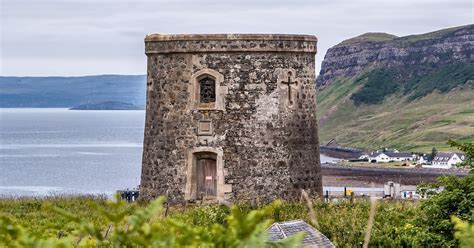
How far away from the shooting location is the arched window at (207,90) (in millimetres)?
25234

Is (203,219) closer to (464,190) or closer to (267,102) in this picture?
(267,102)

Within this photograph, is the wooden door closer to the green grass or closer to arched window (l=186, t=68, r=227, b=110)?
the green grass

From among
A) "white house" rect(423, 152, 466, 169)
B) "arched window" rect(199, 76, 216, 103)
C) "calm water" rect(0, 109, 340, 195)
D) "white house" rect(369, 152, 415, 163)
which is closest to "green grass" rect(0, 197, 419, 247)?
"arched window" rect(199, 76, 216, 103)

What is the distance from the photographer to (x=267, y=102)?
82.5 feet

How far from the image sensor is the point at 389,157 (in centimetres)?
16950

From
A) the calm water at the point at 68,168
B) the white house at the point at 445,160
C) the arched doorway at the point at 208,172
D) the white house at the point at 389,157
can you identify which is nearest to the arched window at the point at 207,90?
the arched doorway at the point at 208,172

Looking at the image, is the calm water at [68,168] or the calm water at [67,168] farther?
the calm water at [67,168]

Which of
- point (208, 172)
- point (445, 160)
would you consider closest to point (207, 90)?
point (208, 172)

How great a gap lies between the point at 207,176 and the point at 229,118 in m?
1.45

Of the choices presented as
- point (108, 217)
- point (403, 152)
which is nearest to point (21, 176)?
point (403, 152)

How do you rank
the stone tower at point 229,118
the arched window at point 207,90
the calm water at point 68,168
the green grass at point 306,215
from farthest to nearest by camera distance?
1. the calm water at point 68,168
2. the arched window at point 207,90
3. the stone tower at point 229,118
4. the green grass at point 306,215

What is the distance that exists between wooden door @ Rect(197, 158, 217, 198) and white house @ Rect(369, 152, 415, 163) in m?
140

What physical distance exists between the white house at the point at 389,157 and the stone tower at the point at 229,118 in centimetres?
13942

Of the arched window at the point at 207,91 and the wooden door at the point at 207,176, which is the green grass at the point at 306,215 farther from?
the arched window at the point at 207,91
